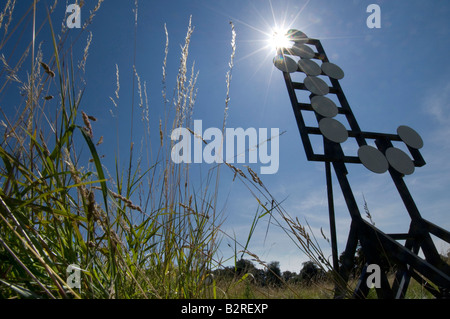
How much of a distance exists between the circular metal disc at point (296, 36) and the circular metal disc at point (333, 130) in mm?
1180

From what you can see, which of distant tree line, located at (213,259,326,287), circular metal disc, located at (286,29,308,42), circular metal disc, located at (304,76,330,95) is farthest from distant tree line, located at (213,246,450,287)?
circular metal disc, located at (286,29,308,42)

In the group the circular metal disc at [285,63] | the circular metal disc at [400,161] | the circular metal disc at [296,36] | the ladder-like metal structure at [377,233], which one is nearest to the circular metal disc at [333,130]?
the ladder-like metal structure at [377,233]

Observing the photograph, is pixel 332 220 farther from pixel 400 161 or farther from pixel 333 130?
pixel 400 161

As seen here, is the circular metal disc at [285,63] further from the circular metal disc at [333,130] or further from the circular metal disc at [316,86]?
the circular metal disc at [333,130]

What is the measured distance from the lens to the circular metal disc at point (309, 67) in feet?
9.05

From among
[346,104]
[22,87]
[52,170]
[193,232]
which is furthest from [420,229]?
[22,87]

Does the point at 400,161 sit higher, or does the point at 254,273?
the point at 400,161

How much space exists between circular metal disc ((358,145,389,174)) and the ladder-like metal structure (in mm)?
62

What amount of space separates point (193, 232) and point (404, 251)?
123 centimetres

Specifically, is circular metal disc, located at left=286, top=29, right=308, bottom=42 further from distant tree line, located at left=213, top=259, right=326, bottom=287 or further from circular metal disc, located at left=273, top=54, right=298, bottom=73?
distant tree line, located at left=213, top=259, right=326, bottom=287

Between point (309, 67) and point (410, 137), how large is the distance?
1153 mm

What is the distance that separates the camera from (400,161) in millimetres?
2441

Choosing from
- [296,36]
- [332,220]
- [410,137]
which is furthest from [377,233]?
[296,36]
